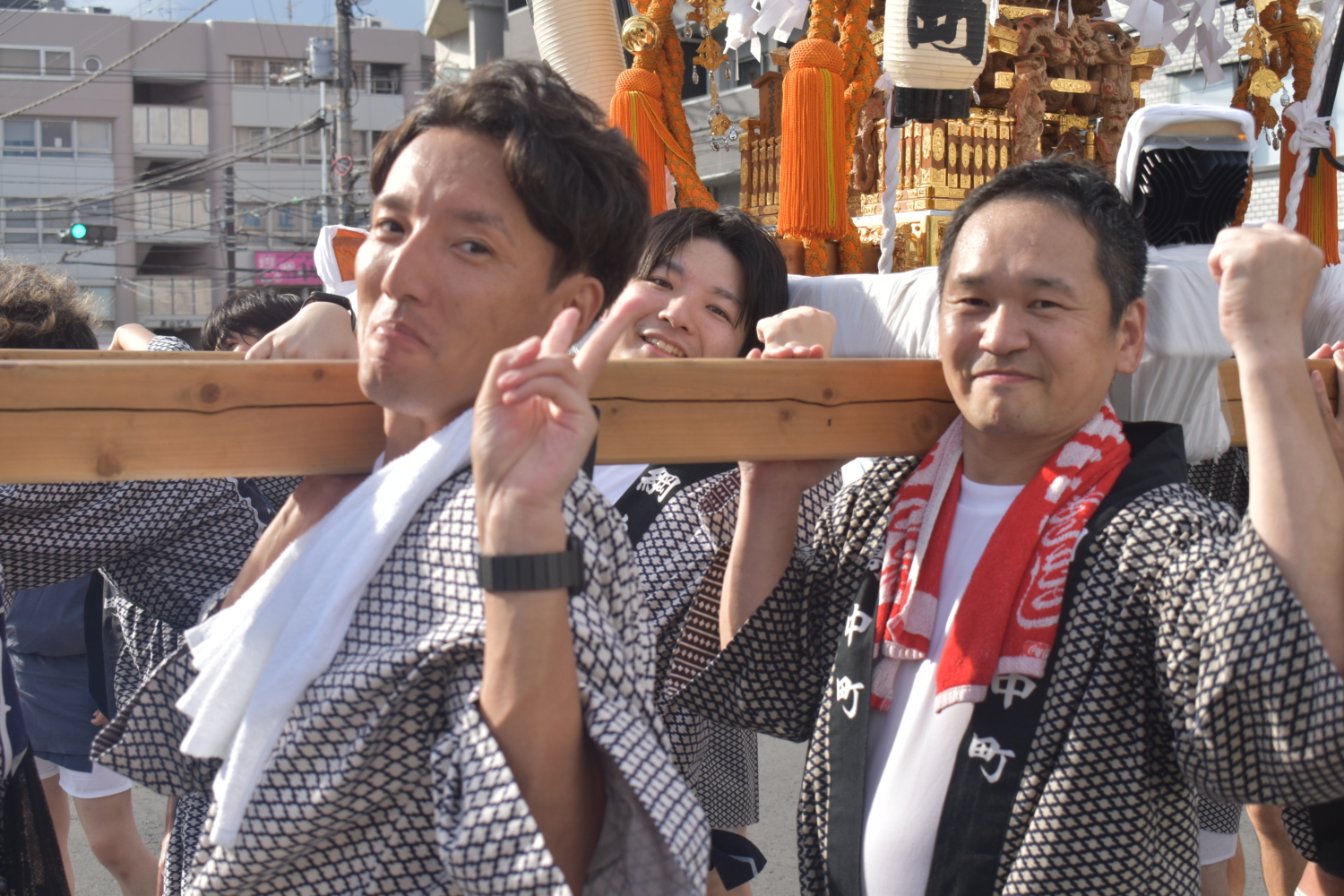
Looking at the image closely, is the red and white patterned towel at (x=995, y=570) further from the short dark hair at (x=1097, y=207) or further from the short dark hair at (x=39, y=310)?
the short dark hair at (x=39, y=310)

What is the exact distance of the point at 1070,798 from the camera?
1.21m

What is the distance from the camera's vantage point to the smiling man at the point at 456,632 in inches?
36.3

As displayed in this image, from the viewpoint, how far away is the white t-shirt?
1.30 m

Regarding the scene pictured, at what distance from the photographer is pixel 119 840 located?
2.86 meters

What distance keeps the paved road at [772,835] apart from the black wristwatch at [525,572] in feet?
7.69

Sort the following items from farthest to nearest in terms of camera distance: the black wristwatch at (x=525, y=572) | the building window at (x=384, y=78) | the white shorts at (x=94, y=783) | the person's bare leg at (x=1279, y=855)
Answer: the building window at (x=384, y=78), the white shorts at (x=94, y=783), the person's bare leg at (x=1279, y=855), the black wristwatch at (x=525, y=572)

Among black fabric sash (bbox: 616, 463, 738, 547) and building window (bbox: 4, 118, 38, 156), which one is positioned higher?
building window (bbox: 4, 118, 38, 156)

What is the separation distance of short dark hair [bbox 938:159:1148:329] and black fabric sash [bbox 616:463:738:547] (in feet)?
1.89

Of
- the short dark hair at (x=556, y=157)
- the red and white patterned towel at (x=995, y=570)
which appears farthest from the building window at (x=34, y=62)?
the red and white patterned towel at (x=995, y=570)

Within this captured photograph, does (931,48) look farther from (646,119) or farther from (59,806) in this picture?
(59,806)

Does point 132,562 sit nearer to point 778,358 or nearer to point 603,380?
point 603,380

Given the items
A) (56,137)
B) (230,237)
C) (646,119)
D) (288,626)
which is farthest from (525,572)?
(56,137)

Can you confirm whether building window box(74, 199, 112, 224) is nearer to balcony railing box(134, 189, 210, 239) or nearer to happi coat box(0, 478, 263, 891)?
balcony railing box(134, 189, 210, 239)

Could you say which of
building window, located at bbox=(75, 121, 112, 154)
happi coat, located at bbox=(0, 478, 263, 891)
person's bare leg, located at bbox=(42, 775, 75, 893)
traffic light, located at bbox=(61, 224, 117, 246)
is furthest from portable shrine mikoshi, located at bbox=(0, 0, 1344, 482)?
building window, located at bbox=(75, 121, 112, 154)
